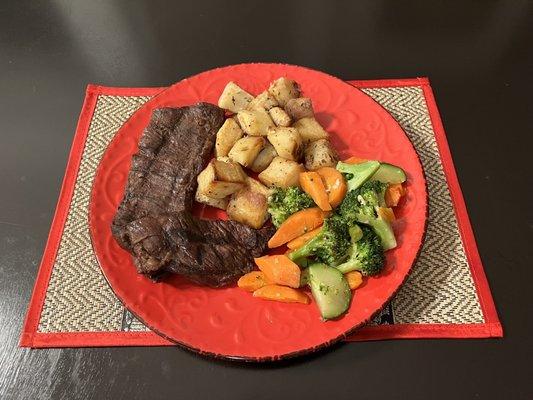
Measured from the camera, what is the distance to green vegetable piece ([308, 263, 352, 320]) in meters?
2.16

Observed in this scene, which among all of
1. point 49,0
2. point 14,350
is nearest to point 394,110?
point 14,350

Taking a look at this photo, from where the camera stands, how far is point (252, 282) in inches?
90.6

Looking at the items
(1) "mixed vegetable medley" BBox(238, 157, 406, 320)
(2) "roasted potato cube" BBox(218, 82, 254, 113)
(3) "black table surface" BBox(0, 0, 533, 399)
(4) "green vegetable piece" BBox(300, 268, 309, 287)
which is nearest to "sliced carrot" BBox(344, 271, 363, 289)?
(1) "mixed vegetable medley" BBox(238, 157, 406, 320)

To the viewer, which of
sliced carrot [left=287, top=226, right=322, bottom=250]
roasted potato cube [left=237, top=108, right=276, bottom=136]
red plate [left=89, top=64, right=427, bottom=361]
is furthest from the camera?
roasted potato cube [left=237, top=108, right=276, bottom=136]

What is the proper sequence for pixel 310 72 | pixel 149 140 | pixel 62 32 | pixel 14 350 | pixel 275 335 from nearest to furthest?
pixel 275 335, pixel 14 350, pixel 149 140, pixel 310 72, pixel 62 32

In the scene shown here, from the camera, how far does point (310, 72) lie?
3031 millimetres

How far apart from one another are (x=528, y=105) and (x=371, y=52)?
3.63 feet

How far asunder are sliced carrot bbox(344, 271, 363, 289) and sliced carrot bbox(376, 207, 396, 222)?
0.97 feet

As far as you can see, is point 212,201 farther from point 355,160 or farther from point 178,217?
point 355,160

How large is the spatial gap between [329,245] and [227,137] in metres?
0.87

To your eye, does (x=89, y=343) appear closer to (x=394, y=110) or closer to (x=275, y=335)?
(x=275, y=335)

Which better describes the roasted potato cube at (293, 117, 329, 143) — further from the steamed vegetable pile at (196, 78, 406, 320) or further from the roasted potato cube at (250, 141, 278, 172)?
the roasted potato cube at (250, 141, 278, 172)

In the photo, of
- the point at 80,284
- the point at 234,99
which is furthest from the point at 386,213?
the point at 80,284

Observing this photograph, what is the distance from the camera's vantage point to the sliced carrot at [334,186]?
238 cm
